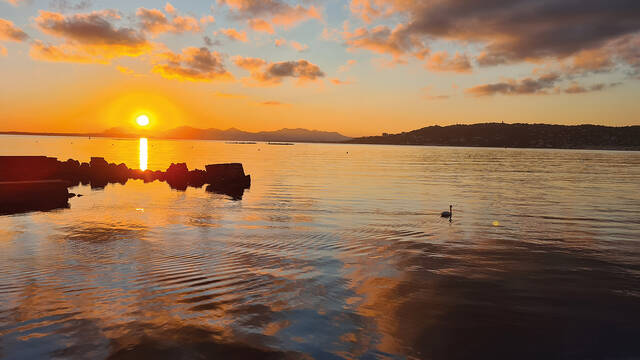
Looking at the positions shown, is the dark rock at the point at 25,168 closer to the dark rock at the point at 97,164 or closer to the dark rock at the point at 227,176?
the dark rock at the point at 97,164

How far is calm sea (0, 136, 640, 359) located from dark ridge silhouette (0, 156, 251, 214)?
4.89 metres

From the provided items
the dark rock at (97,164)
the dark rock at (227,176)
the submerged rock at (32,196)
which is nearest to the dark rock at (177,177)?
the dark rock at (227,176)

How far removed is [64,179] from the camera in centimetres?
4375

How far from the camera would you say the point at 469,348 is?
27.6 ft

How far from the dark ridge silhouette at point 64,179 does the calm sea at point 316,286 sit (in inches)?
193

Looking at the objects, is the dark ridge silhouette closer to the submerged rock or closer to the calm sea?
the submerged rock

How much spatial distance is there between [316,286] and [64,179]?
41.7 meters

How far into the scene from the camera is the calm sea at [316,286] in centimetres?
848

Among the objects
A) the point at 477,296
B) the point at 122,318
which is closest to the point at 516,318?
the point at 477,296

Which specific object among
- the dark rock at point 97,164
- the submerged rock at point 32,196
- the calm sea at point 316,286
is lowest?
the calm sea at point 316,286

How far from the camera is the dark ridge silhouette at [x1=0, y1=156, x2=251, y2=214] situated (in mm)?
27397

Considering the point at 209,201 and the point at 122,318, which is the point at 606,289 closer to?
the point at 122,318

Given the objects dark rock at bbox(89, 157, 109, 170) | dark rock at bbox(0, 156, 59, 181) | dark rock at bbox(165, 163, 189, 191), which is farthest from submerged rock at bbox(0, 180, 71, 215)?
dark rock at bbox(89, 157, 109, 170)

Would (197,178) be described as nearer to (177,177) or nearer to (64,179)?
(177,177)
